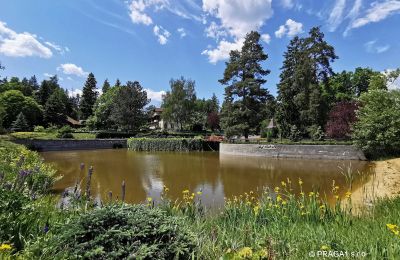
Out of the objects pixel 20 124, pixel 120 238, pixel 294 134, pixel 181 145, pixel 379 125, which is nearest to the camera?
pixel 120 238

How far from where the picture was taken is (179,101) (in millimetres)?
52094

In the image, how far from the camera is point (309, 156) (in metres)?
23.5

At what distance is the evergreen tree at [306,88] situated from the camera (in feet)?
95.2

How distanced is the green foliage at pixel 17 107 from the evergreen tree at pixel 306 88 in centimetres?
4212

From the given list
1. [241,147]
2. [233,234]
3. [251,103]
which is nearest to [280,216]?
[233,234]

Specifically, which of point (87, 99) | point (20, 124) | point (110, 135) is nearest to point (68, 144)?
point (110, 135)

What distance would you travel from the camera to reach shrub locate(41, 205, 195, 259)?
2639 millimetres

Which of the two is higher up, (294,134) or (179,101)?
(179,101)

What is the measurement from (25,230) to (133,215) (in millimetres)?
1207

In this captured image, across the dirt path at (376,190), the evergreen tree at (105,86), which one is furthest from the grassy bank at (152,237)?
the evergreen tree at (105,86)

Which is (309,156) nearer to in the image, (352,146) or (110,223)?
(352,146)

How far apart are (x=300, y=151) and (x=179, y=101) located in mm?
31061

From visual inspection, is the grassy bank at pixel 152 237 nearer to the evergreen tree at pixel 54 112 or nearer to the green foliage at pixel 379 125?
the green foliage at pixel 379 125

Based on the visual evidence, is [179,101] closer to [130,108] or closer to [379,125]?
[130,108]
